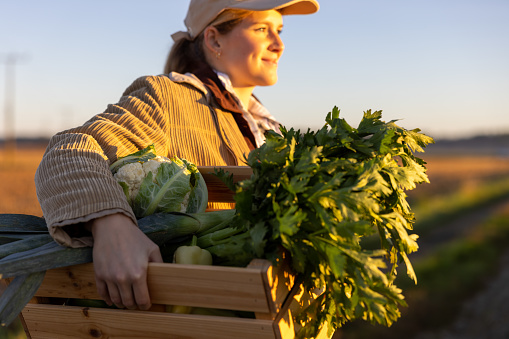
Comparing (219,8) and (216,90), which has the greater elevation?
(219,8)

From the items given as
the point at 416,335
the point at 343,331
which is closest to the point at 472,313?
the point at 416,335

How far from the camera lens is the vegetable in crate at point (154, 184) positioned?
1967mm

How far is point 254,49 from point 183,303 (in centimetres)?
168

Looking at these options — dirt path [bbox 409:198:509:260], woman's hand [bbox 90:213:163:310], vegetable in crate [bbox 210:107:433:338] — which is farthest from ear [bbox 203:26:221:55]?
dirt path [bbox 409:198:509:260]

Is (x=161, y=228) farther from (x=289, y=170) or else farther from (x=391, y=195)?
(x=391, y=195)

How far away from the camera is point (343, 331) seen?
16.2 m

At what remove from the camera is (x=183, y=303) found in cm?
159

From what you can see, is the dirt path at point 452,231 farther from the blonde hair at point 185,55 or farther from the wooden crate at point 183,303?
the wooden crate at point 183,303

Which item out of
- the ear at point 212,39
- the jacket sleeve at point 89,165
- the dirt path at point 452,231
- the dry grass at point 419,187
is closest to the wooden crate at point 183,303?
the jacket sleeve at point 89,165

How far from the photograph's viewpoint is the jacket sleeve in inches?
66.7

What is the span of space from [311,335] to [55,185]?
1114 millimetres

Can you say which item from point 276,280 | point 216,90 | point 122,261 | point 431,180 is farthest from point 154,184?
point 431,180

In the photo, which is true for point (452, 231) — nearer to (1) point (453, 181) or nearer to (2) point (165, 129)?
(1) point (453, 181)

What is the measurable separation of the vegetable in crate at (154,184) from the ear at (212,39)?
1083 millimetres
